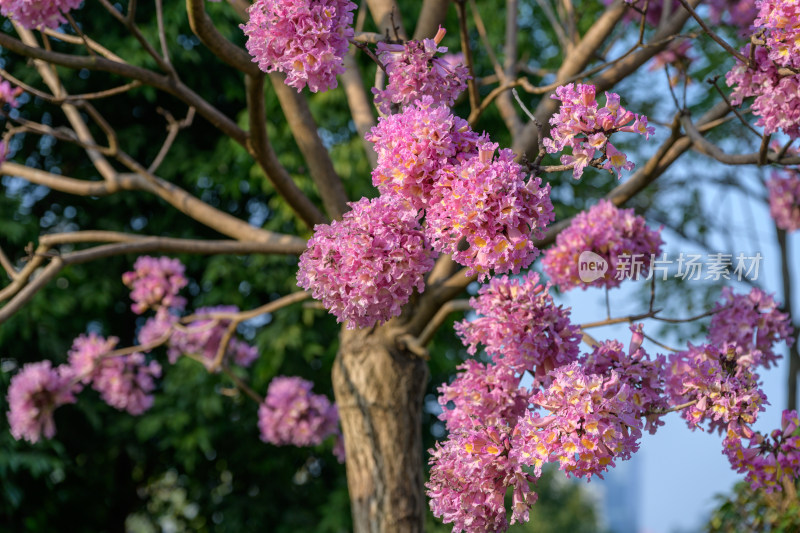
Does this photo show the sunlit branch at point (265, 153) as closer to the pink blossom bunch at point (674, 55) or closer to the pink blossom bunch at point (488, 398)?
the pink blossom bunch at point (488, 398)

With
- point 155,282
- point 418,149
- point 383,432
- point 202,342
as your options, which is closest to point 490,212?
point 418,149

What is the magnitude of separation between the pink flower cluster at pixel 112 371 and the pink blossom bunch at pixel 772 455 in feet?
11.4

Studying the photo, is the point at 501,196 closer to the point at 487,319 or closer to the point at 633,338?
the point at 487,319

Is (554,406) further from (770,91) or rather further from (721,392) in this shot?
(770,91)

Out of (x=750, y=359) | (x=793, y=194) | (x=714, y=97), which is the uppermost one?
(x=714, y=97)

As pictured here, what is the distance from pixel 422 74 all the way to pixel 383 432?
1786mm

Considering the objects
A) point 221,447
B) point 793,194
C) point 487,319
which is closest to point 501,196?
point 487,319

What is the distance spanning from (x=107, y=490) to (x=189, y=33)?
4.54 m

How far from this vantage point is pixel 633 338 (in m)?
2.38

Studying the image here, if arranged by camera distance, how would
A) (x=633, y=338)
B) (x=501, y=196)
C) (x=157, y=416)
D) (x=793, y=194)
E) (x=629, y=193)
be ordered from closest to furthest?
1. (x=501, y=196)
2. (x=633, y=338)
3. (x=629, y=193)
4. (x=793, y=194)
5. (x=157, y=416)

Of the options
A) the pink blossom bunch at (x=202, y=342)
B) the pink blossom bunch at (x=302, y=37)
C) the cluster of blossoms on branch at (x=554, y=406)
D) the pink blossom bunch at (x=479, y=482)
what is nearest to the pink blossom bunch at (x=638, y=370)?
the cluster of blossoms on branch at (x=554, y=406)

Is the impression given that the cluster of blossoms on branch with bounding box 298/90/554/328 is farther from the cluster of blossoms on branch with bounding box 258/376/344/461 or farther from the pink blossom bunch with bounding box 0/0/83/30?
Answer: the cluster of blossoms on branch with bounding box 258/376/344/461

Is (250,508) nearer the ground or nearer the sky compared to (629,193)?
nearer the ground

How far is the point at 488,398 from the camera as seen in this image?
2365 mm
